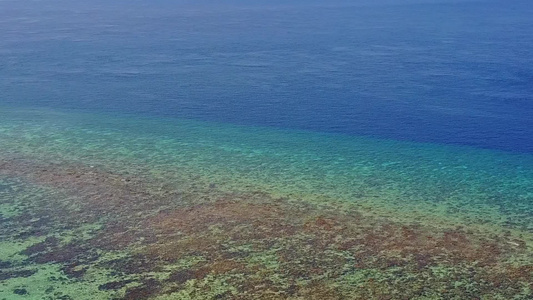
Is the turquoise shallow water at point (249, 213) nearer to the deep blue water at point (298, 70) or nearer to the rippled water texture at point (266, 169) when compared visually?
the rippled water texture at point (266, 169)

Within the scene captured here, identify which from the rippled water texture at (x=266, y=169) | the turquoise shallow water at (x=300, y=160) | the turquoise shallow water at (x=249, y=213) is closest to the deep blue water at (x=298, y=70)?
the rippled water texture at (x=266, y=169)

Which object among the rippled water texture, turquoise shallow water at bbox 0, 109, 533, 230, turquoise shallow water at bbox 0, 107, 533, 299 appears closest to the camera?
turquoise shallow water at bbox 0, 107, 533, 299

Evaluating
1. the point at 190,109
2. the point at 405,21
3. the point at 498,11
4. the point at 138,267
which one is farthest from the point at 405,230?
the point at 498,11

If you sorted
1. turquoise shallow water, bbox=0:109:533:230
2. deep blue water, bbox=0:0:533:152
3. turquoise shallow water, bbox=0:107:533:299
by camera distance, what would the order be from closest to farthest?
turquoise shallow water, bbox=0:107:533:299 < turquoise shallow water, bbox=0:109:533:230 < deep blue water, bbox=0:0:533:152

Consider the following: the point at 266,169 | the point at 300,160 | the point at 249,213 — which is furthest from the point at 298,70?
the point at 249,213

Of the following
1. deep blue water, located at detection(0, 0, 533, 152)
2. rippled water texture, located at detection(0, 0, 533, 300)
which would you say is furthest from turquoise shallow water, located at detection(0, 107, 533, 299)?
deep blue water, located at detection(0, 0, 533, 152)

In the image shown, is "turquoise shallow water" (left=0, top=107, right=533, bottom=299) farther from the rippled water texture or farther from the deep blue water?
the deep blue water

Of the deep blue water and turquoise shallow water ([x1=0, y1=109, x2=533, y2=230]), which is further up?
the deep blue water

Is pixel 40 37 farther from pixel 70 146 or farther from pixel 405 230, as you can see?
pixel 405 230
